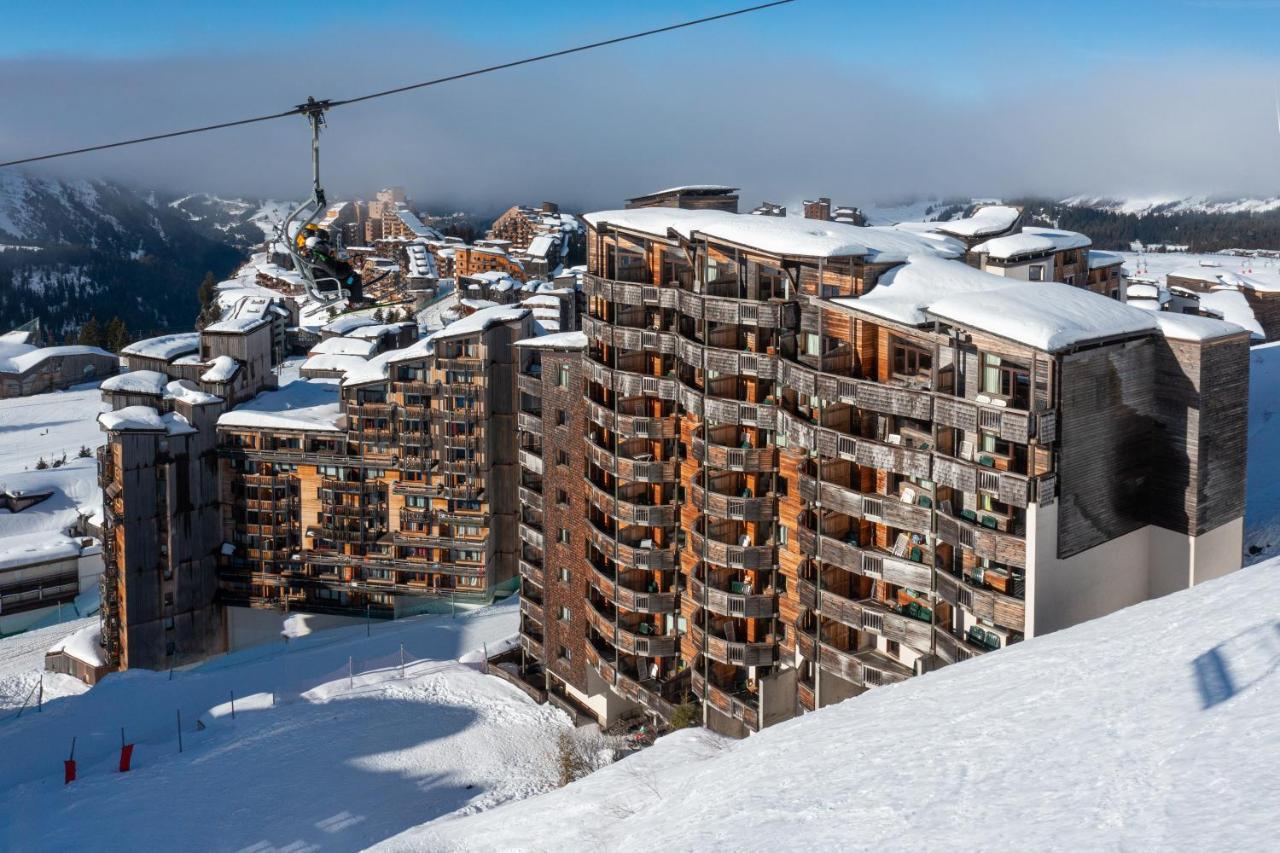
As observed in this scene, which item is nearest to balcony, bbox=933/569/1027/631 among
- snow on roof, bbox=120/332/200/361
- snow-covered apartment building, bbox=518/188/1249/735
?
snow-covered apartment building, bbox=518/188/1249/735

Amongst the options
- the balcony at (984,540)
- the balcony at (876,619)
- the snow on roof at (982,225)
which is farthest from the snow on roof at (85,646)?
the balcony at (984,540)

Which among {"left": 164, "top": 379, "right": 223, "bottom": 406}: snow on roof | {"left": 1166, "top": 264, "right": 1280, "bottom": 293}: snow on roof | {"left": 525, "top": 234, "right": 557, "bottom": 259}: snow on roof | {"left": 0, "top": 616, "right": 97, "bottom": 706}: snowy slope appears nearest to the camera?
{"left": 0, "top": 616, "right": 97, "bottom": 706}: snowy slope

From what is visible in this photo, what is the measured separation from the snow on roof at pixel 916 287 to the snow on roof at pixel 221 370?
4701cm

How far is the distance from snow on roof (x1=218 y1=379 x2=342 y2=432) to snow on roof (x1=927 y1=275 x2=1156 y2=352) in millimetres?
44653

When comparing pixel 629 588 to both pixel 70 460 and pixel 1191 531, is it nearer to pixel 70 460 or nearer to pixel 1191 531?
pixel 1191 531

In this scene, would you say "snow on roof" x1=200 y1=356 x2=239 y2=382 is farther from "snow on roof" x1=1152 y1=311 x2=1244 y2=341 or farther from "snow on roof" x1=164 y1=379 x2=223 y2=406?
"snow on roof" x1=1152 y1=311 x2=1244 y2=341

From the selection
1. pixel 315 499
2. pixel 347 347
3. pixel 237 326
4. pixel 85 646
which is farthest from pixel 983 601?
pixel 347 347

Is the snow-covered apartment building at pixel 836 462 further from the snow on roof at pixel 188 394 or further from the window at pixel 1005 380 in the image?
the snow on roof at pixel 188 394

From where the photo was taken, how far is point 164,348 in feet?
284

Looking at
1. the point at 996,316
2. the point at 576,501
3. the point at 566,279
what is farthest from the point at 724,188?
the point at 566,279

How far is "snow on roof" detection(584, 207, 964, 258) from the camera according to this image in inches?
1512

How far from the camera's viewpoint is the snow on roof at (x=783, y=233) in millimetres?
38406

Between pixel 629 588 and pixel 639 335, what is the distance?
9136mm

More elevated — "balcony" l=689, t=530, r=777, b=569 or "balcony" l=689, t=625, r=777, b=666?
"balcony" l=689, t=530, r=777, b=569
